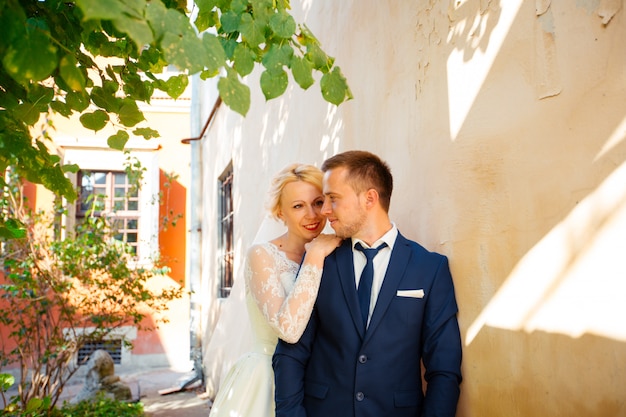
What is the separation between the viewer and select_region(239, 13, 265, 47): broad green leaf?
1.68m

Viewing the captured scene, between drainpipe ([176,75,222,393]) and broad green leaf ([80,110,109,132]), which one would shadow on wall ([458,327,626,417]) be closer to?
broad green leaf ([80,110,109,132])

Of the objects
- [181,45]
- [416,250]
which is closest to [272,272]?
[416,250]

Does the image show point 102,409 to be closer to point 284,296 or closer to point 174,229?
point 284,296

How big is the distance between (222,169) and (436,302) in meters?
6.84

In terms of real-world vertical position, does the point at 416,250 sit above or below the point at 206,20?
below

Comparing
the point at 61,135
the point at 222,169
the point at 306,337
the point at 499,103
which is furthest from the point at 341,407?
the point at 61,135

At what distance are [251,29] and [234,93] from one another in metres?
0.42

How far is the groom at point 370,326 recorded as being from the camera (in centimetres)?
213

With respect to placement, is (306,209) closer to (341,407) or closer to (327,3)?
(341,407)

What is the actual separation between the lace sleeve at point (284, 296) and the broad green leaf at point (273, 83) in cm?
93

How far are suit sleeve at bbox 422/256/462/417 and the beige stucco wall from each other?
0.17 ft

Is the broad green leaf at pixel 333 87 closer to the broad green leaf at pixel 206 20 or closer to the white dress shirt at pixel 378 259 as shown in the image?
the broad green leaf at pixel 206 20

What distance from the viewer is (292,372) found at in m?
2.32

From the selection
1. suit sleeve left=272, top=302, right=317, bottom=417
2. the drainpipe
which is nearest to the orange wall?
the drainpipe
